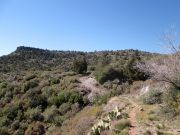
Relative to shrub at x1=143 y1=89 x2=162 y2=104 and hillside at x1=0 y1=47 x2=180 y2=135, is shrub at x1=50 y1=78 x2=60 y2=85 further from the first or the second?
shrub at x1=143 y1=89 x2=162 y2=104

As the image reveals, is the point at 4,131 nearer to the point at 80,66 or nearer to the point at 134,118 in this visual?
the point at 134,118

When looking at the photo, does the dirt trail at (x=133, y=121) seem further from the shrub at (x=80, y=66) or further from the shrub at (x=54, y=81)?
the shrub at (x=80, y=66)

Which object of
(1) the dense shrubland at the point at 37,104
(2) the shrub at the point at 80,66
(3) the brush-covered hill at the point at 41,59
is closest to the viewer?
(1) the dense shrubland at the point at 37,104

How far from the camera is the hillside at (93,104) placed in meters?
17.8

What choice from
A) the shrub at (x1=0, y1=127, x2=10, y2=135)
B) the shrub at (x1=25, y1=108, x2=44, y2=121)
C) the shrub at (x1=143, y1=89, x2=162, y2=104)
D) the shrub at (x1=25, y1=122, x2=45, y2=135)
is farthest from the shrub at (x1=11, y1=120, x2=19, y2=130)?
the shrub at (x1=143, y1=89, x2=162, y2=104)

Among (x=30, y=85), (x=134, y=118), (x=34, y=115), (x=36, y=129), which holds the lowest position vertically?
(x=36, y=129)

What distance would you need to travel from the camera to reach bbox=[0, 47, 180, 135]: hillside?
1780cm

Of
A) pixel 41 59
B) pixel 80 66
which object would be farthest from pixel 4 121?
pixel 41 59

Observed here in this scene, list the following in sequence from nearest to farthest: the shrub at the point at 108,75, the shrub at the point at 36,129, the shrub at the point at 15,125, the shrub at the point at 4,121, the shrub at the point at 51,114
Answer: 1. the shrub at the point at 36,129
2. the shrub at the point at 51,114
3. the shrub at the point at 15,125
4. the shrub at the point at 4,121
5. the shrub at the point at 108,75

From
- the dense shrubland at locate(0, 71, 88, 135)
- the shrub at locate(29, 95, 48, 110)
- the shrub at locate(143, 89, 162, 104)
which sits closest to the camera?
the shrub at locate(143, 89, 162, 104)

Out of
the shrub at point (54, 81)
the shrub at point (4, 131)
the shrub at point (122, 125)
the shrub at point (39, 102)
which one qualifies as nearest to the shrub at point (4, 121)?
the shrub at point (4, 131)

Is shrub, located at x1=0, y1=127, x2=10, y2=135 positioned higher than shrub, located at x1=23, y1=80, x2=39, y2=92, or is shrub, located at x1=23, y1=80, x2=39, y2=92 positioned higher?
shrub, located at x1=23, y1=80, x2=39, y2=92

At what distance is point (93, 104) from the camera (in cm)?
3434

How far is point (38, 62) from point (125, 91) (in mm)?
55842
